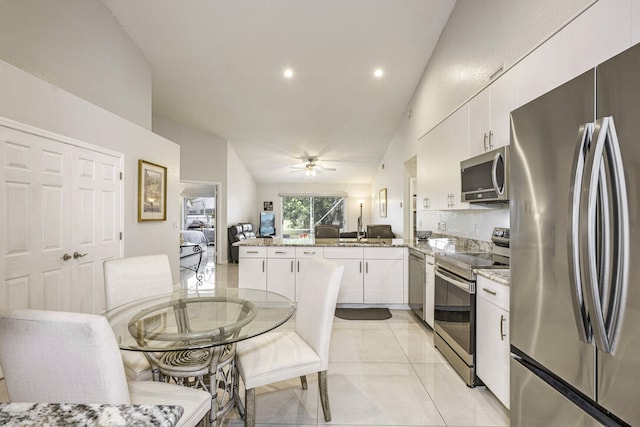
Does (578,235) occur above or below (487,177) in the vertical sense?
below

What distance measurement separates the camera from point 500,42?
2721 millimetres

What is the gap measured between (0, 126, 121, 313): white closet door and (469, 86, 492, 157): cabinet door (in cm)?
361

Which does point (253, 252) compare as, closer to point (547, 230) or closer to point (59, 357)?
point (59, 357)

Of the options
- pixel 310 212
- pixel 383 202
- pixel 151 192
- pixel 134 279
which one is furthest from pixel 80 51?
pixel 310 212

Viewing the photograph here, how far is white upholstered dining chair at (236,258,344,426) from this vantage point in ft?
5.40

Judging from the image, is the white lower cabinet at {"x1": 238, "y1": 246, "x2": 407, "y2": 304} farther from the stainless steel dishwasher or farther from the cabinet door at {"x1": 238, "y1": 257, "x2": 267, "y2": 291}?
the stainless steel dishwasher

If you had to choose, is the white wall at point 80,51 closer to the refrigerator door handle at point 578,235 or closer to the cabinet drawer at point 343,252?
the cabinet drawer at point 343,252

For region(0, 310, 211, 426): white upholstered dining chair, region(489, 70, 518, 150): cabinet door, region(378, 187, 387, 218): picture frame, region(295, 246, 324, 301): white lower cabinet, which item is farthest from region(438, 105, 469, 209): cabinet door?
region(378, 187, 387, 218): picture frame

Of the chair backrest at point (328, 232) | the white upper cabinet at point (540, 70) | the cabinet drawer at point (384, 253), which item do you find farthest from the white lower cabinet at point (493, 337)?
the chair backrest at point (328, 232)

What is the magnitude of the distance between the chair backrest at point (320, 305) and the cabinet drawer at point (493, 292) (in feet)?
3.09

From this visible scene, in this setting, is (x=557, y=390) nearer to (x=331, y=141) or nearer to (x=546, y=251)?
(x=546, y=251)

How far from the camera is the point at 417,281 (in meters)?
3.55

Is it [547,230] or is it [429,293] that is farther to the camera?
[429,293]

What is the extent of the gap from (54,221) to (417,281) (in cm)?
354
